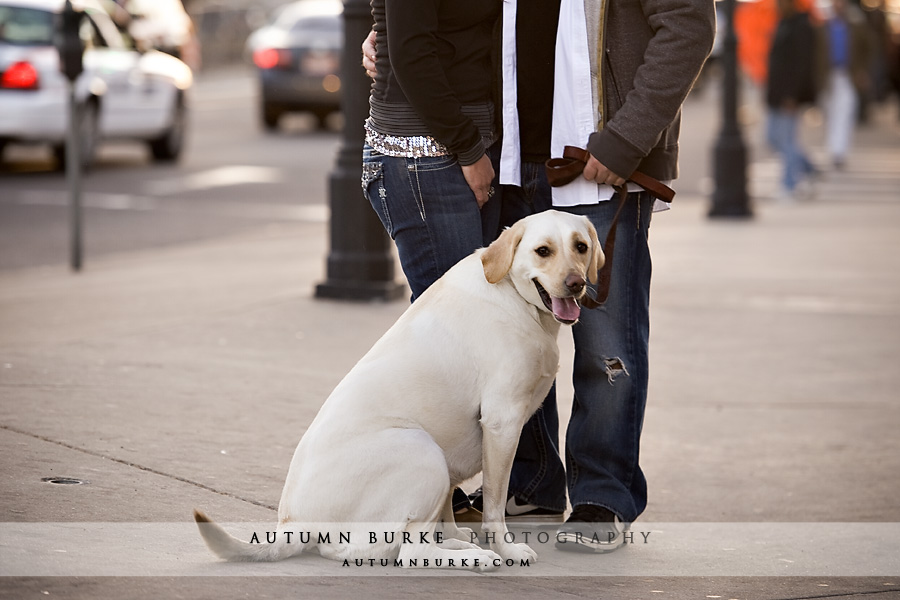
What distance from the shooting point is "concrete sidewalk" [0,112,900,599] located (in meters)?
3.93

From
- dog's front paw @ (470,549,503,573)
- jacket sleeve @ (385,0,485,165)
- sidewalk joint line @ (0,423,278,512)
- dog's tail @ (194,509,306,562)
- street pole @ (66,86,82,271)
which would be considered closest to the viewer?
dog's tail @ (194,509,306,562)

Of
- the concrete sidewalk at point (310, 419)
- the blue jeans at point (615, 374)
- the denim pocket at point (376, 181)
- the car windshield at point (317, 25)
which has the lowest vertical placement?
the concrete sidewalk at point (310, 419)

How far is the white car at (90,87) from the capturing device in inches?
573

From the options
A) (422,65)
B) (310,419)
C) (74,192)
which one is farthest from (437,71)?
(74,192)

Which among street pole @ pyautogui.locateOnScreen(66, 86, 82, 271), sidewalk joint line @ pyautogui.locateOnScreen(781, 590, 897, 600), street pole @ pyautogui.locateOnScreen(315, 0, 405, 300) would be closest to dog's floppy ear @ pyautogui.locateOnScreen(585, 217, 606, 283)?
sidewalk joint line @ pyautogui.locateOnScreen(781, 590, 897, 600)

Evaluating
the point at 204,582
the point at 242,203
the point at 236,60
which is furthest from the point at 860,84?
the point at 236,60

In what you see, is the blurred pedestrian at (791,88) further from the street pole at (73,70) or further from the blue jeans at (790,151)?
the street pole at (73,70)

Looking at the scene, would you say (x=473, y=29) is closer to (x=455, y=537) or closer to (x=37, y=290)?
(x=455, y=537)

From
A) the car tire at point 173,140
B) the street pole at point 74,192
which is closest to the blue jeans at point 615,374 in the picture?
the street pole at point 74,192

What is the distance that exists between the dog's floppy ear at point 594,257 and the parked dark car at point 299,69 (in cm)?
1706

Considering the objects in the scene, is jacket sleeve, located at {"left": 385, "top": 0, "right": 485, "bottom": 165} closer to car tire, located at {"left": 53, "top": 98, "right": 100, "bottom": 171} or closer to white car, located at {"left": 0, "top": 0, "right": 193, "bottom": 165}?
white car, located at {"left": 0, "top": 0, "right": 193, "bottom": 165}

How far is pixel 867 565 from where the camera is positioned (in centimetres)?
436

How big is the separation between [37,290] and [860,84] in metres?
15.4

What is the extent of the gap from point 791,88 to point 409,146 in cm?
1214
